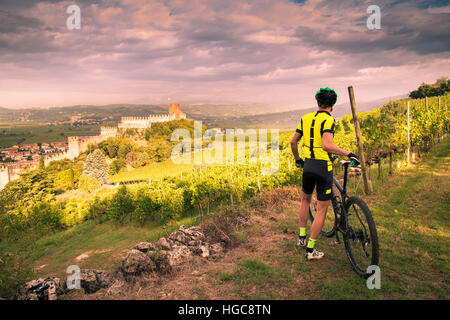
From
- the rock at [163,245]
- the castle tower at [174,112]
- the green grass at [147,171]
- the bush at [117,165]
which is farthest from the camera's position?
the castle tower at [174,112]

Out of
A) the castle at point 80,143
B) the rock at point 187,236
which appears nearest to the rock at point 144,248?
the rock at point 187,236

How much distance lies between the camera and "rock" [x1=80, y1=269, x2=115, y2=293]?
4.94 m

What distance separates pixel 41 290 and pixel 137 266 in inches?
68.1

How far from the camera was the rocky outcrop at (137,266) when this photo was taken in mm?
4496

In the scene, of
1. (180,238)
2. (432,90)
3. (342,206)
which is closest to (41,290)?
(180,238)

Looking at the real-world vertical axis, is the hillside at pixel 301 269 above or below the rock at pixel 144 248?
above

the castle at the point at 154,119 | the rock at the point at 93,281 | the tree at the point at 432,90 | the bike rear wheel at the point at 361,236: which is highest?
the castle at the point at 154,119

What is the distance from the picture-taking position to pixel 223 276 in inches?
152

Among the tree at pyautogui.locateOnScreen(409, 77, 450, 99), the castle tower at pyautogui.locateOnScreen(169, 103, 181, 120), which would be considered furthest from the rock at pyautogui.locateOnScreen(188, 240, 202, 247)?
the castle tower at pyautogui.locateOnScreen(169, 103, 181, 120)

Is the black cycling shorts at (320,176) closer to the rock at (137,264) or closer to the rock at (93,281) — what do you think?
the rock at (137,264)

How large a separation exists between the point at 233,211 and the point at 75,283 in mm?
3929

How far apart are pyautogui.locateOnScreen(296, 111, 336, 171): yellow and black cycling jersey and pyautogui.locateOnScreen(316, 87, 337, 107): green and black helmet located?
0.14 m
